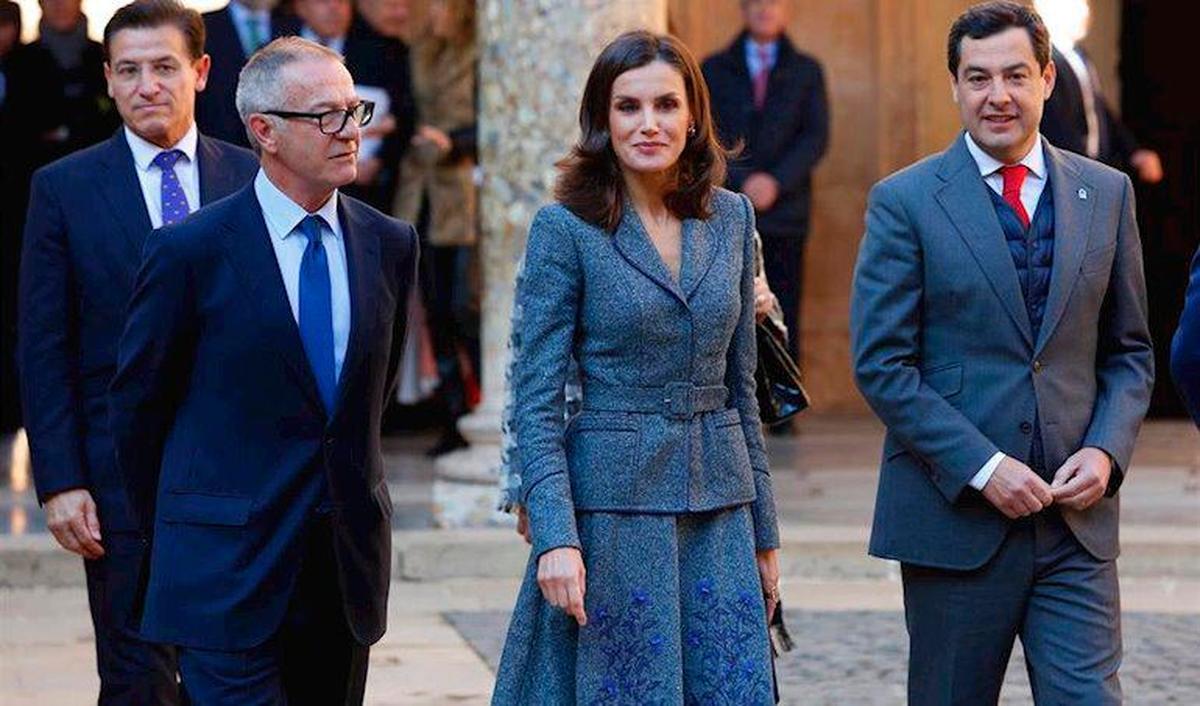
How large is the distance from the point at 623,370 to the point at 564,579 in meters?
0.45

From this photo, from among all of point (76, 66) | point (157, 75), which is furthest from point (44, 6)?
point (157, 75)

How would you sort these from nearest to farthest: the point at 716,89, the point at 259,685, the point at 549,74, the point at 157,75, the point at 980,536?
the point at 259,685 < the point at 980,536 < the point at 157,75 < the point at 549,74 < the point at 716,89

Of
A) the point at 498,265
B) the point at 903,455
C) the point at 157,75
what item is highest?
the point at 157,75

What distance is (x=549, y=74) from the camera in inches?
412

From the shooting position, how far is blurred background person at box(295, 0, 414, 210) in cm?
1189

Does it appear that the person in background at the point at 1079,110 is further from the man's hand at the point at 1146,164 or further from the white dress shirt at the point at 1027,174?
the white dress shirt at the point at 1027,174

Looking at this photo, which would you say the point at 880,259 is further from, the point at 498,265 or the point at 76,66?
the point at 76,66

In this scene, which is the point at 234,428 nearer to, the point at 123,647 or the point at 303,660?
A: the point at 303,660

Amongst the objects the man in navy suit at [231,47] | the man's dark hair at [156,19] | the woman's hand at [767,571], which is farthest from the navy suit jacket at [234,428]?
the man in navy suit at [231,47]

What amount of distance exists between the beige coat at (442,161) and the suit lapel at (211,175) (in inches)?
227

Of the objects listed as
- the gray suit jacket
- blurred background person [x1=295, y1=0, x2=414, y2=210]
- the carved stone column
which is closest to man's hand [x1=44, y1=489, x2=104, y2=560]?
the gray suit jacket

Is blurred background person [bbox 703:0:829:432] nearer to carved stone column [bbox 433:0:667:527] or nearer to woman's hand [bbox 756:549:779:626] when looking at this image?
carved stone column [bbox 433:0:667:527]

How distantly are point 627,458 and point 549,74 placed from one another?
200 inches

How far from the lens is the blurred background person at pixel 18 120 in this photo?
12859mm
